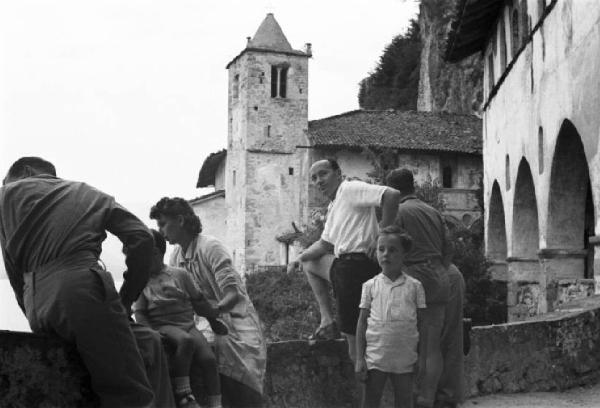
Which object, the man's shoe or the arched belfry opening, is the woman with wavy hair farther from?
the arched belfry opening

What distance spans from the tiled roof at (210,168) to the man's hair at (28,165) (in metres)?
47.0

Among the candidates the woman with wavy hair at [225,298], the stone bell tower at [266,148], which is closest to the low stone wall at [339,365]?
the woman with wavy hair at [225,298]

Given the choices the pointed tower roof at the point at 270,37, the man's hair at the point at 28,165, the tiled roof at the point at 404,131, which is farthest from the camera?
the pointed tower roof at the point at 270,37

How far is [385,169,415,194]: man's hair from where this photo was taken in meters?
6.69

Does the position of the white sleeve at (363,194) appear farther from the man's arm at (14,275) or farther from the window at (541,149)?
the window at (541,149)

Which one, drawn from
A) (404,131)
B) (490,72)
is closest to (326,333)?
(490,72)

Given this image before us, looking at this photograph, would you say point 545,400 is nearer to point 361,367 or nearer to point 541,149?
point 361,367

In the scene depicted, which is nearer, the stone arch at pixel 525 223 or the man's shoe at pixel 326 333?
the man's shoe at pixel 326 333

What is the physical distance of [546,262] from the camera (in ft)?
52.9

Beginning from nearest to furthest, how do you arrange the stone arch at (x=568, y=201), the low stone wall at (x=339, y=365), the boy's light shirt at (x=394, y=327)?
the low stone wall at (x=339, y=365) → the boy's light shirt at (x=394, y=327) → the stone arch at (x=568, y=201)

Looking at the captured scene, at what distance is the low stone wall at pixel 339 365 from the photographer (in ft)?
13.6

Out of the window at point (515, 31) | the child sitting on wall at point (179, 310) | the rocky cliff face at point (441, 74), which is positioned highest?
the rocky cliff face at point (441, 74)

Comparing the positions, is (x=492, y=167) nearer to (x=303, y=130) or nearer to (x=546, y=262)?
(x=546, y=262)

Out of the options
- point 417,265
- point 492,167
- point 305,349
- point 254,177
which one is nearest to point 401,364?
point 417,265
